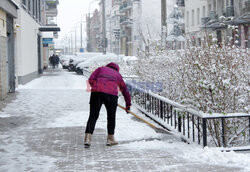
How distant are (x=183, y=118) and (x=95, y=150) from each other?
1664 millimetres

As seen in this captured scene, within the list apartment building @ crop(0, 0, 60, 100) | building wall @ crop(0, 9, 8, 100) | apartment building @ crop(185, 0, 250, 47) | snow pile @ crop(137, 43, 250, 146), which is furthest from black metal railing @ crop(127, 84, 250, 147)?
apartment building @ crop(185, 0, 250, 47)

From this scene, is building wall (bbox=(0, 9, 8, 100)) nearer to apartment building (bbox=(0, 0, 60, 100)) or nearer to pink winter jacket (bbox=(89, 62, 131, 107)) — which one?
apartment building (bbox=(0, 0, 60, 100))

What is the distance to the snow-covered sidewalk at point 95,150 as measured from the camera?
698 centimetres

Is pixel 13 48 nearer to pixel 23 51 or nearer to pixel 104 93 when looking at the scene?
pixel 23 51

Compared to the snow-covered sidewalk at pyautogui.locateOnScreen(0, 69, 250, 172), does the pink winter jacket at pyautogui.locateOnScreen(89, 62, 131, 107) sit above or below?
above

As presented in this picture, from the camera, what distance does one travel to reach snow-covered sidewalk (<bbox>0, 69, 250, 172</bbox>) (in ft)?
22.9

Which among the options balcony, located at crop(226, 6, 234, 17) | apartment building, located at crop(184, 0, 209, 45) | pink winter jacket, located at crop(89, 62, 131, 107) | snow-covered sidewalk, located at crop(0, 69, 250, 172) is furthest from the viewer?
apartment building, located at crop(184, 0, 209, 45)

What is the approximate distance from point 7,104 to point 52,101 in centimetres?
168

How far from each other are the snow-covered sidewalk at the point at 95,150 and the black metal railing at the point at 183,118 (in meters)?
0.31

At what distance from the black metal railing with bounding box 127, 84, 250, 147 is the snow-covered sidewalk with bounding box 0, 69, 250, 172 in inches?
12.1

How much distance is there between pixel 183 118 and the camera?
28.7ft

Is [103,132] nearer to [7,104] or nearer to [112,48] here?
[7,104]

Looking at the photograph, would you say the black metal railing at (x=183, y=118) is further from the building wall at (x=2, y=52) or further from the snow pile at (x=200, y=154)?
the building wall at (x=2, y=52)

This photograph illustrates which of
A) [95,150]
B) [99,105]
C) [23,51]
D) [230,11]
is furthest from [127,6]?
[95,150]
